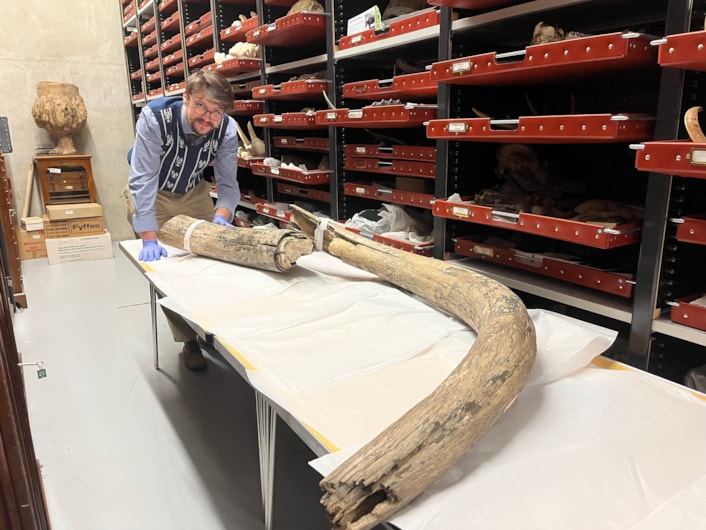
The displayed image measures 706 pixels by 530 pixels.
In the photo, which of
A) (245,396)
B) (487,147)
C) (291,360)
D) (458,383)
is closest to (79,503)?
(245,396)

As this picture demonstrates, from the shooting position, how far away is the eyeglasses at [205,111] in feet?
8.17

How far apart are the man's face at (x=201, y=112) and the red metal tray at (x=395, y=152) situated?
864mm

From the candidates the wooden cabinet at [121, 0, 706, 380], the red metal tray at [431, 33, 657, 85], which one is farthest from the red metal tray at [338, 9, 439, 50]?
the red metal tray at [431, 33, 657, 85]

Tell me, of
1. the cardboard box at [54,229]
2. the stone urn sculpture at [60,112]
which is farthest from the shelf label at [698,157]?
the stone urn sculpture at [60,112]

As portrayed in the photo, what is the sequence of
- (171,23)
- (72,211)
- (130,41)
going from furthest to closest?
(130,41), (171,23), (72,211)

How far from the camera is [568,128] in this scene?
1.67m

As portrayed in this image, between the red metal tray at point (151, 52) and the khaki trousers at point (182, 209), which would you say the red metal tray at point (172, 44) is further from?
the khaki trousers at point (182, 209)

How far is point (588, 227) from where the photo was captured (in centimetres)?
167

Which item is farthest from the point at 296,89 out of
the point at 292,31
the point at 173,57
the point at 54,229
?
the point at 54,229

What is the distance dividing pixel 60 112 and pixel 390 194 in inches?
197

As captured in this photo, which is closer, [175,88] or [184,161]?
[184,161]

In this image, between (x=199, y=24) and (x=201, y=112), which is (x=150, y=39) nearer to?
(x=199, y=24)

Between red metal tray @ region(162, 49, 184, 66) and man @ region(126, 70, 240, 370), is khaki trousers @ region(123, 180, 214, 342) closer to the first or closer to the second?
man @ region(126, 70, 240, 370)

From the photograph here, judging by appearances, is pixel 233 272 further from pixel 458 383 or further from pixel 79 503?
pixel 458 383
